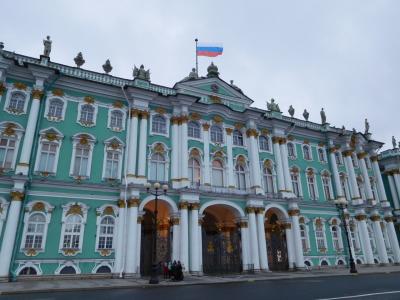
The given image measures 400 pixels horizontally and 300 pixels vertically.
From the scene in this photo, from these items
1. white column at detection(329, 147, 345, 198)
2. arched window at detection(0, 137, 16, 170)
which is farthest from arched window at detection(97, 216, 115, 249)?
white column at detection(329, 147, 345, 198)

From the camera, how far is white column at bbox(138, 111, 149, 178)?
24469mm

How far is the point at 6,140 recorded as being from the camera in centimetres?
2147

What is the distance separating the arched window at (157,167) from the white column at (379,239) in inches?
1021

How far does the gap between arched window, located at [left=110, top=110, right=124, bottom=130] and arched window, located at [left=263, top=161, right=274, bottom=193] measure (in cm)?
1481

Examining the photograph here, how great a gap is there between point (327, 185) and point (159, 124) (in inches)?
818

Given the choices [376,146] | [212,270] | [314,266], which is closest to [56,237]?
[212,270]

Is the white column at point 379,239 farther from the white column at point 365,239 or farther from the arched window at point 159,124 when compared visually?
the arched window at point 159,124

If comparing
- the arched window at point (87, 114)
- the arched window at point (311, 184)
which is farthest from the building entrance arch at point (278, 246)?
the arched window at point (87, 114)

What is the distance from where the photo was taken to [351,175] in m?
36.5

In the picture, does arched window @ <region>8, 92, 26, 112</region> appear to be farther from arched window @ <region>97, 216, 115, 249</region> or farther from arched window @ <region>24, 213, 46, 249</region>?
arched window @ <region>97, 216, 115, 249</region>

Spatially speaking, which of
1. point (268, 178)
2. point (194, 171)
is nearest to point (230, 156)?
point (194, 171)

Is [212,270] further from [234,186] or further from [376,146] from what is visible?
[376,146]

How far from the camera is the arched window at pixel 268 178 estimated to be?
3083 centimetres

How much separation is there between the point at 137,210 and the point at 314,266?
60.9 ft
